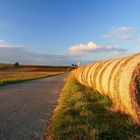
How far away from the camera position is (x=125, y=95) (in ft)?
25.3

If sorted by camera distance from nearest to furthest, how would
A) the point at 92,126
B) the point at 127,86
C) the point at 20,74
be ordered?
the point at 92,126 → the point at 127,86 → the point at 20,74

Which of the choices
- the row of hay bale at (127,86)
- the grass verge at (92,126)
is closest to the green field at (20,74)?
the row of hay bale at (127,86)

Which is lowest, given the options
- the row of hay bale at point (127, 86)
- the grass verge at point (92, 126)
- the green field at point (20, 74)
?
the green field at point (20, 74)

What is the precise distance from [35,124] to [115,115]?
2.31 meters

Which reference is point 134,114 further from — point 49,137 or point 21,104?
point 21,104

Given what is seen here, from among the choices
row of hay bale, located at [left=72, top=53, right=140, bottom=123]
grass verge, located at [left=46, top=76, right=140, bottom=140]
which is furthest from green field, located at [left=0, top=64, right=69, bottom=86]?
grass verge, located at [left=46, top=76, right=140, bottom=140]

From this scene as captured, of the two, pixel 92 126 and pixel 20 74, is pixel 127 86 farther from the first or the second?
pixel 20 74

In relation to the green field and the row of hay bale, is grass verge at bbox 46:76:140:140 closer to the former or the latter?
the row of hay bale

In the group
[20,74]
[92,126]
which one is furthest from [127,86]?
[20,74]

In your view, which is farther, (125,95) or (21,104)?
(21,104)

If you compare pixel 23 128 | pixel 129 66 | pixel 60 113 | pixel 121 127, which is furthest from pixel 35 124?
pixel 129 66

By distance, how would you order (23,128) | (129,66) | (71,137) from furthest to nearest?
(129,66)
(23,128)
(71,137)

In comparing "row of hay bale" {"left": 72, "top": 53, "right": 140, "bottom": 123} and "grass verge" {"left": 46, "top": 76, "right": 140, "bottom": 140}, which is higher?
"row of hay bale" {"left": 72, "top": 53, "right": 140, "bottom": 123}

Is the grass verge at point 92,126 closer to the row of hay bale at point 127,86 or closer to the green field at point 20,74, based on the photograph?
the row of hay bale at point 127,86
